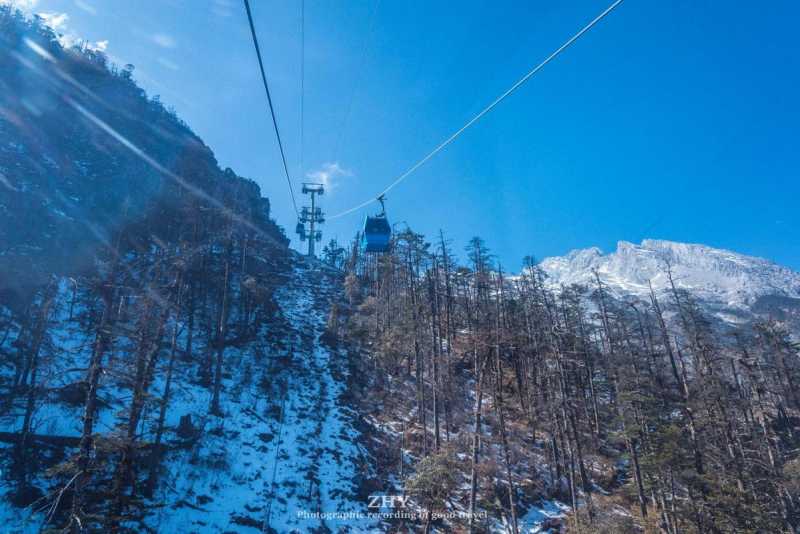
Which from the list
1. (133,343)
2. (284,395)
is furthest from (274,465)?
(133,343)

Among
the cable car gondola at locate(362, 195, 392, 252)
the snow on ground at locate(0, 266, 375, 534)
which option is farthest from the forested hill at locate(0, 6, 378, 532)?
the cable car gondola at locate(362, 195, 392, 252)

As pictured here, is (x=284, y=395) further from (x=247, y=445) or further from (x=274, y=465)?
(x=274, y=465)

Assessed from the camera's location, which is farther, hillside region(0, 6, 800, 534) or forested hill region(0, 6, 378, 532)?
hillside region(0, 6, 800, 534)

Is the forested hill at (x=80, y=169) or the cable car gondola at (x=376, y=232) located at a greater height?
the forested hill at (x=80, y=169)

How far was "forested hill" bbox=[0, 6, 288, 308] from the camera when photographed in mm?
26656

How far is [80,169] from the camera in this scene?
127 ft

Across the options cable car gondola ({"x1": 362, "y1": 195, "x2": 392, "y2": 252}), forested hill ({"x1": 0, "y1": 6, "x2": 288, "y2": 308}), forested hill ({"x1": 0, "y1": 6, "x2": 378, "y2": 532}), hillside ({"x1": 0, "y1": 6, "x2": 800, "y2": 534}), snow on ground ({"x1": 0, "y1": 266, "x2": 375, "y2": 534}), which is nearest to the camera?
forested hill ({"x1": 0, "y1": 6, "x2": 378, "y2": 532})

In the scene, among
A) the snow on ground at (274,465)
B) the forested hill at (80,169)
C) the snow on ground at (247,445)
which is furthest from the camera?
the forested hill at (80,169)

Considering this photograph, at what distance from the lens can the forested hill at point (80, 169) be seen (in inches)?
1049

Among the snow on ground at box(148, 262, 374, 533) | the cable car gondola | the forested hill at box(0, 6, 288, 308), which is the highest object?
the forested hill at box(0, 6, 288, 308)

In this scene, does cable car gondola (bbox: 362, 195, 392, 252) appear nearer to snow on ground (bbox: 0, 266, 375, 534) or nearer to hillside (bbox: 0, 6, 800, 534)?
hillside (bbox: 0, 6, 800, 534)

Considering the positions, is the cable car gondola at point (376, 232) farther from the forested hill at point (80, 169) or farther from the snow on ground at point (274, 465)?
the snow on ground at point (274, 465)

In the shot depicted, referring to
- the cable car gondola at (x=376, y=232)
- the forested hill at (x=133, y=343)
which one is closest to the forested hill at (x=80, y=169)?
the forested hill at (x=133, y=343)

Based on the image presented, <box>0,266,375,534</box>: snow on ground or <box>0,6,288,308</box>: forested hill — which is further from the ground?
<box>0,6,288,308</box>: forested hill
